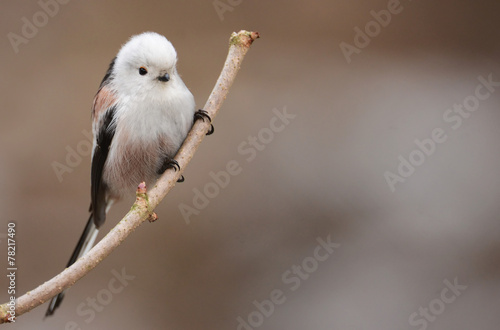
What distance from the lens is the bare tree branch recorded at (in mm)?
1055

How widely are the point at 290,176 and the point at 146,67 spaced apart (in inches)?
58.8

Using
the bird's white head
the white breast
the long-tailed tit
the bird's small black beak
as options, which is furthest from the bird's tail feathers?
the bird's small black beak

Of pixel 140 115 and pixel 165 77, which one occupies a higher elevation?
pixel 165 77

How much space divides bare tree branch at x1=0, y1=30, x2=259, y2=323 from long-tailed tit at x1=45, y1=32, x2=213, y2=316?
0.10 metres

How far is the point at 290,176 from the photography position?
9.61 ft

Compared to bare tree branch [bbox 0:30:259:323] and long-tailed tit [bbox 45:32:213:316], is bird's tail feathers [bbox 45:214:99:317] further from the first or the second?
bare tree branch [bbox 0:30:259:323]

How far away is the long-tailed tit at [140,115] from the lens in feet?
5.16

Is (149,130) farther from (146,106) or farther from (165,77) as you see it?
(165,77)

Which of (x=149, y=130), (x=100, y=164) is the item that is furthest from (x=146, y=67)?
(x=100, y=164)

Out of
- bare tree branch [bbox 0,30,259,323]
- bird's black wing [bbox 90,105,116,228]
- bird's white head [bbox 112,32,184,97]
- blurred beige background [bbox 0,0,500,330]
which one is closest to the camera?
bare tree branch [bbox 0,30,259,323]

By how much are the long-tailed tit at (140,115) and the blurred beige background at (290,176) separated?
90cm

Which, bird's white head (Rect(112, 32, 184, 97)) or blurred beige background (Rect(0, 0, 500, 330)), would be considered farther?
blurred beige background (Rect(0, 0, 500, 330))

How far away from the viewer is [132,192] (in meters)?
1.89

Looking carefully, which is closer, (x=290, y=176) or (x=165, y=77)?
(x=165, y=77)
